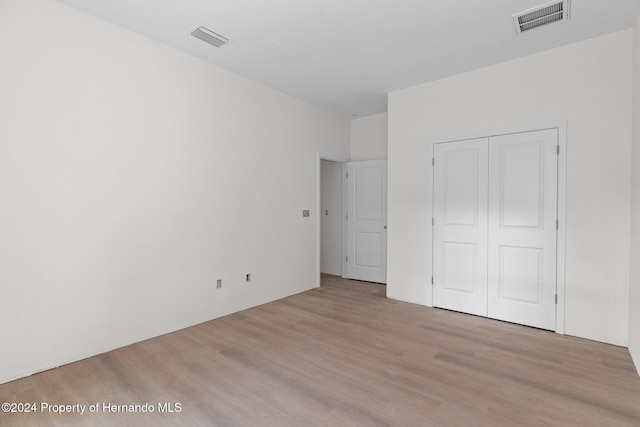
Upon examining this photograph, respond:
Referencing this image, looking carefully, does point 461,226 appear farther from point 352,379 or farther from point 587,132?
point 352,379

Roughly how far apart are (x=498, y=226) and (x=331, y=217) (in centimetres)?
300

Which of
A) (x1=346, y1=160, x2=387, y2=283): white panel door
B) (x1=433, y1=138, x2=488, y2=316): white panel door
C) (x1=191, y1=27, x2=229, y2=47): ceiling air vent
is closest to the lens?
(x1=191, y1=27, x2=229, y2=47): ceiling air vent

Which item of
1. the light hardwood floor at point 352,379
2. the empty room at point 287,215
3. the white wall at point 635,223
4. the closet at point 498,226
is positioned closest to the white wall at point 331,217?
the empty room at point 287,215

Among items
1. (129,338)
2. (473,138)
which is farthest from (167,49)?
(473,138)

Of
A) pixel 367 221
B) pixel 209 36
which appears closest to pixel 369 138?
pixel 367 221

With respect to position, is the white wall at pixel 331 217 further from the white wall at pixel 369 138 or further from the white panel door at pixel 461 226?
Answer: the white panel door at pixel 461 226

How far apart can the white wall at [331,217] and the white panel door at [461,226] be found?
2126 millimetres

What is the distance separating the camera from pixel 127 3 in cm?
254

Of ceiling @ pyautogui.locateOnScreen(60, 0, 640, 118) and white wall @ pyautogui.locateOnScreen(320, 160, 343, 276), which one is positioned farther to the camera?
white wall @ pyautogui.locateOnScreen(320, 160, 343, 276)

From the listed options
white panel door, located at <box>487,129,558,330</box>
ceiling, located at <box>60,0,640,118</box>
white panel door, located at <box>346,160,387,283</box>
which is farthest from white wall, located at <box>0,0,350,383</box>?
white panel door, located at <box>487,129,558,330</box>

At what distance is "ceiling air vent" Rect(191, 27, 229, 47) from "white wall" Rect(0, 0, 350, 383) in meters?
0.45

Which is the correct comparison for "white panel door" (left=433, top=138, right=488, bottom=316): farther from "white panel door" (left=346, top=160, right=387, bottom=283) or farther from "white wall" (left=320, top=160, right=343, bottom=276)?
"white wall" (left=320, top=160, right=343, bottom=276)

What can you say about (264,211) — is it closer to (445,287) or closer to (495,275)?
(445,287)

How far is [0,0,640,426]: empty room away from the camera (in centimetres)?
228
